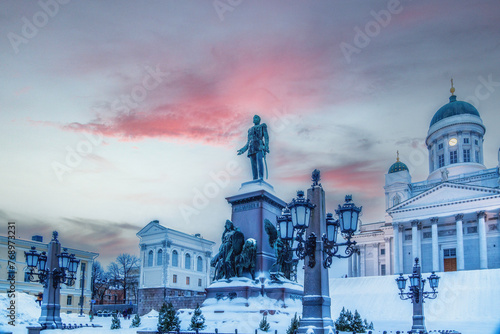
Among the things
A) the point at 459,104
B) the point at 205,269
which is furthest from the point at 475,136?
the point at 205,269

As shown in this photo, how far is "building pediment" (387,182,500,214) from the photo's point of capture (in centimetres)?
5736

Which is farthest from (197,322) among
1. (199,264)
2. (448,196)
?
(199,264)

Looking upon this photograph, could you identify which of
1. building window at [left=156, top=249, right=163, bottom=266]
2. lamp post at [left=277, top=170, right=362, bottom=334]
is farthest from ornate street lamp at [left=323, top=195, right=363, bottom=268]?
building window at [left=156, top=249, right=163, bottom=266]

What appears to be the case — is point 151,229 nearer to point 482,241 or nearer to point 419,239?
point 419,239

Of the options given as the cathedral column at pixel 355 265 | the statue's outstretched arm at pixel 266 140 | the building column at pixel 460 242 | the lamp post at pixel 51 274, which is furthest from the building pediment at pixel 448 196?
the lamp post at pixel 51 274

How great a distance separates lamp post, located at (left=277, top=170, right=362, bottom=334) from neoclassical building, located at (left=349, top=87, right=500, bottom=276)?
53267mm

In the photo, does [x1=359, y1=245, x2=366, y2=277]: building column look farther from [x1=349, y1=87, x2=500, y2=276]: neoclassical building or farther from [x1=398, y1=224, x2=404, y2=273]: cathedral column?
[x1=398, y1=224, x2=404, y2=273]: cathedral column

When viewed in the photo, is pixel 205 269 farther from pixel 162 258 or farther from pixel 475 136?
pixel 475 136

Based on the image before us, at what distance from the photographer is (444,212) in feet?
197

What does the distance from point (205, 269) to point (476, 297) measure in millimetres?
44274

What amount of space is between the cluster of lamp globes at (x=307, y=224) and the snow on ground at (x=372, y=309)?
4364 mm

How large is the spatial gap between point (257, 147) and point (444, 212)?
49.5m

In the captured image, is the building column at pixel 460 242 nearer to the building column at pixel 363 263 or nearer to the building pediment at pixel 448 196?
the building pediment at pixel 448 196

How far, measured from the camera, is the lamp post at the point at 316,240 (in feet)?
30.1
